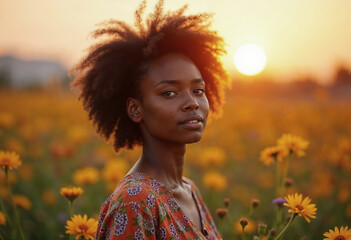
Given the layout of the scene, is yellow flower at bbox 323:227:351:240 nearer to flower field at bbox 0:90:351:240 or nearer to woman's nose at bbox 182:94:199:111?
flower field at bbox 0:90:351:240

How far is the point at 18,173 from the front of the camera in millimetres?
4938

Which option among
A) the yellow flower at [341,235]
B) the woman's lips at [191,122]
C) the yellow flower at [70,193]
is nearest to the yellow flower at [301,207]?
the yellow flower at [341,235]

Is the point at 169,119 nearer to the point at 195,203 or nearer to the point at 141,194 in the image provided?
the point at 141,194

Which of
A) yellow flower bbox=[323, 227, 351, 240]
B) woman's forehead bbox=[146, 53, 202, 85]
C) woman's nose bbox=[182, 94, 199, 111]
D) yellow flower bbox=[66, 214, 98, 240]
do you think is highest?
woman's forehead bbox=[146, 53, 202, 85]

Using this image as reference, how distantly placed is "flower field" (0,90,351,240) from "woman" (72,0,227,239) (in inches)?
14.3

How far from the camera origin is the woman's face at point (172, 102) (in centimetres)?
189

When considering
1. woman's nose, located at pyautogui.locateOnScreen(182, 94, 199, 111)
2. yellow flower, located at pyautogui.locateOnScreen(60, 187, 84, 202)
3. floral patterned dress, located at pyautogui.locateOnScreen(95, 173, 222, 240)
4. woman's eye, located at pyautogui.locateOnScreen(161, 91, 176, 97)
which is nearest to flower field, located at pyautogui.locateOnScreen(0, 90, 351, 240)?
yellow flower, located at pyautogui.locateOnScreen(60, 187, 84, 202)

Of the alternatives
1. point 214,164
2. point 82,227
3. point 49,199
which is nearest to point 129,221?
point 82,227

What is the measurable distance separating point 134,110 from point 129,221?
0.68 meters

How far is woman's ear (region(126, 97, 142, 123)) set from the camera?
80.2 inches

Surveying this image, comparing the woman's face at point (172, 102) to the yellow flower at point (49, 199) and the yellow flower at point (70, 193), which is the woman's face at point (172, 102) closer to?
the yellow flower at point (70, 193)

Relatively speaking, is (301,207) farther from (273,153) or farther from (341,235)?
(273,153)

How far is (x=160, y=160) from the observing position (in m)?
2.02

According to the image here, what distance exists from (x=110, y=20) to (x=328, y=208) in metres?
3.53
